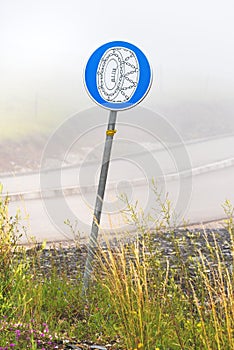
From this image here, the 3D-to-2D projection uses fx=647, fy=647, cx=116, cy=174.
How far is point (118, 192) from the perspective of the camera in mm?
13898

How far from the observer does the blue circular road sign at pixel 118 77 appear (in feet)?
18.8

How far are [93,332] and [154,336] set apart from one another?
0.76 m

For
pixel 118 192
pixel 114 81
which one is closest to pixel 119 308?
pixel 114 81

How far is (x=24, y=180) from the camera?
19125mm

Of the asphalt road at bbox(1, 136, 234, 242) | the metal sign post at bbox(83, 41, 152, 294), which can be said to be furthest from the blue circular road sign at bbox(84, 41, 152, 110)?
the asphalt road at bbox(1, 136, 234, 242)

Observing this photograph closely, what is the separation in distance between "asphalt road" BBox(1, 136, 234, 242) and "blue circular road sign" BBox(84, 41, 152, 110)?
1.95 m

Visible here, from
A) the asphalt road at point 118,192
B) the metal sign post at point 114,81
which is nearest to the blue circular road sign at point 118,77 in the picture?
the metal sign post at point 114,81

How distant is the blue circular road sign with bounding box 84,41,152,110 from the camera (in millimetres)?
5734

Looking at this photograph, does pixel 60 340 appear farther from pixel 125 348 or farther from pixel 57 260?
pixel 57 260

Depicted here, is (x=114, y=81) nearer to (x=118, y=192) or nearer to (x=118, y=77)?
(x=118, y=77)

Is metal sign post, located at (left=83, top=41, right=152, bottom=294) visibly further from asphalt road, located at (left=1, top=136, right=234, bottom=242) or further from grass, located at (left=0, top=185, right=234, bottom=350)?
asphalt road, located at (left=1, top=136, right=234, bottom=242)

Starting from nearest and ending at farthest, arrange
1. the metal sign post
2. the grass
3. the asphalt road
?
1. the grass
2. the metal sign post
3. the asphalt road

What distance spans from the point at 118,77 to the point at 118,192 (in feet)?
26.9

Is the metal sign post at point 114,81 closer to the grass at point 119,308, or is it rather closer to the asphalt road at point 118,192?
the grass at point 119,308
